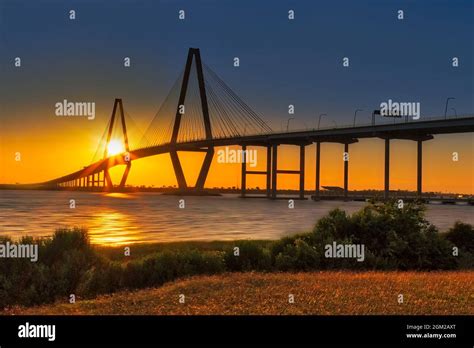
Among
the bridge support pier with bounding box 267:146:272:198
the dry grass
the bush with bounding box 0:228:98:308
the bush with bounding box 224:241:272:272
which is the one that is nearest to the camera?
the dry grass

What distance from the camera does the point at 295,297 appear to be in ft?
41.3

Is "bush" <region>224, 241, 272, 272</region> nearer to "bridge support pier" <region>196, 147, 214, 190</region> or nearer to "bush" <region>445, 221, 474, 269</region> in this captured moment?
"bush" <region>445, 221, 474, 269</region>

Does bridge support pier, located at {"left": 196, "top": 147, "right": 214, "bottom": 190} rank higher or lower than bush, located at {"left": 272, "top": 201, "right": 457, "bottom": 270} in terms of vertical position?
higher

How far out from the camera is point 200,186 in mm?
119750

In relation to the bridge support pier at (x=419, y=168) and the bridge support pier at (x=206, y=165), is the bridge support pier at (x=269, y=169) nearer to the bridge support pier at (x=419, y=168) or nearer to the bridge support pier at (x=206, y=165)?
the bridge support pier at (x=206, y=165)

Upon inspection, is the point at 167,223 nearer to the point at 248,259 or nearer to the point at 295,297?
the point at 248,259

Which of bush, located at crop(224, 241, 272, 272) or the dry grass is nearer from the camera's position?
→ the dry grass

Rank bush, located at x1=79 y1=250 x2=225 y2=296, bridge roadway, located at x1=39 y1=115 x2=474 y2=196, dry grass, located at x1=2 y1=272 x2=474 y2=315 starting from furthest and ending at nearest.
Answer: bridge roadway, located at x1=39 y1=115 x2=474 y2=196, bush, located at x1=79 y1=250 x2=225 y2=296, dry grass, located at x1=2 y1=272 x2=474 y2=315

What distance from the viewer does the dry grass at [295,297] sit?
37.6 feet

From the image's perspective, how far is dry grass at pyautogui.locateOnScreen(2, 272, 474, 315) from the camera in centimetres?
1146

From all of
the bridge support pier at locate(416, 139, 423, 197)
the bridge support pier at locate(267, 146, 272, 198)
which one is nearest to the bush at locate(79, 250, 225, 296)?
the bridge support pier at locate(416, 139, 423, 197)

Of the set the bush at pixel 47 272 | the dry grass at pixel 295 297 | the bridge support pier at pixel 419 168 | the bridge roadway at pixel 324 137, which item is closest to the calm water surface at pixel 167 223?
the bush at pixel 47 272
